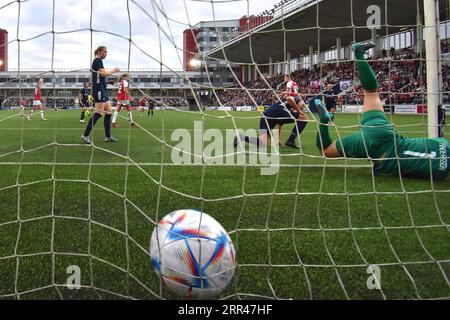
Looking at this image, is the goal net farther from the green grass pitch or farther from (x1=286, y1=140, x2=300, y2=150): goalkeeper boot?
(x1=286, y1=140, x2=300, y2=150): goalkeeper boot

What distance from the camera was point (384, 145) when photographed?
4.72 metres

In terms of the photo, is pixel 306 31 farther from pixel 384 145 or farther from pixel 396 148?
pixel 396 148

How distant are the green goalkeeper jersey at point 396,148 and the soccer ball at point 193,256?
277 centimetres

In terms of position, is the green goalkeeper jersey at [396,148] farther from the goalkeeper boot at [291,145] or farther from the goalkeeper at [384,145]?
the goalkeeper boot at [291,145]

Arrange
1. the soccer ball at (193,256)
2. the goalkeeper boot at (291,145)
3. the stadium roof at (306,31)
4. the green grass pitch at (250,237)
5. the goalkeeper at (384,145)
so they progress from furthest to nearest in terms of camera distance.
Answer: the goalkeeper boot at (291,145), the stadium roof at (306,31), the goalkeeper at (384,145), the green grass pitch at (250,237), the soccer ball at (193,256)

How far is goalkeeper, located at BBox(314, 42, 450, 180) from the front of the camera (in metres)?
4.62

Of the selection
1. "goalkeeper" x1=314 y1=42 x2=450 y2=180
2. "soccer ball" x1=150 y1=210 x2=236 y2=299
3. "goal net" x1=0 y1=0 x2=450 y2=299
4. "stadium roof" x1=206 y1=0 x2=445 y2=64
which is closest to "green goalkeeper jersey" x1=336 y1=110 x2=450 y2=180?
"goalkeeper" x1=314 y1=42 x2=450 y2=180

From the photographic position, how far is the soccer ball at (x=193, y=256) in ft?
6.64

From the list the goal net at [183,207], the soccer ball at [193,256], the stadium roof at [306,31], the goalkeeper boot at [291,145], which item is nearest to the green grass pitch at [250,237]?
the goal net at [183,207]

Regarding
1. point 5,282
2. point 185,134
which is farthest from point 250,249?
point 185,134

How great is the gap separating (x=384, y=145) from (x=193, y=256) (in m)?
3.35

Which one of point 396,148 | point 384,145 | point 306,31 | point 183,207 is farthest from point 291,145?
point 183,207

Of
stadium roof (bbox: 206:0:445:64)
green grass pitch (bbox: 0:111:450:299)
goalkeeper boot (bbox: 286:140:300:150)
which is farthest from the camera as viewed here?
goalkeeper boot (bbox: 286:140:300:150)
